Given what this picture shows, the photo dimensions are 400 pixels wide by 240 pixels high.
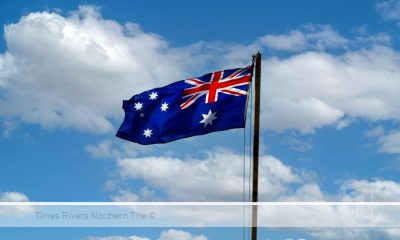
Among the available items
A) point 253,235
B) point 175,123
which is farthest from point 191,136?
point 253,235

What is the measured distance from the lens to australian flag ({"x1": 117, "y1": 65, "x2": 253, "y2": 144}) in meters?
24.9

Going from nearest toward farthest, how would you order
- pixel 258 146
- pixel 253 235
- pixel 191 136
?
pixel 253 235 < pixel 258 146 < pixel 191 136

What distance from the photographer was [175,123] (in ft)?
85.4

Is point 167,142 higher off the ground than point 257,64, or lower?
lower

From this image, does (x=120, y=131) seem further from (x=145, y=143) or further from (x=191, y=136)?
(x=191, y=136)

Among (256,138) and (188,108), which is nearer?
(256,138)

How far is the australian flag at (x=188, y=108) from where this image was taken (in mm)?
24906

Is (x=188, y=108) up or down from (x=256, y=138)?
up

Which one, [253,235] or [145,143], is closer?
[253,235]

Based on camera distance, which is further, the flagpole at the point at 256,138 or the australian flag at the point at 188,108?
the australian flag at the point at 188,108

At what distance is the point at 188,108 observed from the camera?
1030 inches

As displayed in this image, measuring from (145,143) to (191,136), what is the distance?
2.27 meters

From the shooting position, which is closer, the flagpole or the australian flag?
the flagpole

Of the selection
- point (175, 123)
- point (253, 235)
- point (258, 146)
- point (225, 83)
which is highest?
point (225, 83)
